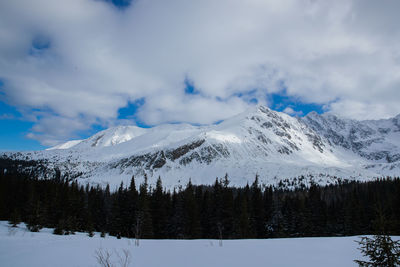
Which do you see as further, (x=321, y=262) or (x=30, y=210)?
(x=30, y=210)

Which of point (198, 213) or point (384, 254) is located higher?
point (384, 254)

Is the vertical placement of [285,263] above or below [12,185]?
below

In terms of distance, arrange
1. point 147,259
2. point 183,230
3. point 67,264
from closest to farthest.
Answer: point 67,264
point 147,259
point 183,230

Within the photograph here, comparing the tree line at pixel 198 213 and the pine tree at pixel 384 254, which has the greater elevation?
the pine tree at pixel 384 254

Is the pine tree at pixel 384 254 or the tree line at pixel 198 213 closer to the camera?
the pine tree at pixel 384 254

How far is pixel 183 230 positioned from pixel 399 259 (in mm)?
43487

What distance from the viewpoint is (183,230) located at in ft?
158

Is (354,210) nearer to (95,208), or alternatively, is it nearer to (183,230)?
(183,230)

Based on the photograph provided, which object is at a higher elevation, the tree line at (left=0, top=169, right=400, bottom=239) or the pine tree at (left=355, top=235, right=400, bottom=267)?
the pine tree at (left=355, top=235, right=400, bottom=267)

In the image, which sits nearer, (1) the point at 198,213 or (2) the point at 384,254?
(2) the point at 384,254

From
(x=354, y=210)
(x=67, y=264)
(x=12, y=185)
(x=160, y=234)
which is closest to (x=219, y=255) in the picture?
(x=67, y=264)

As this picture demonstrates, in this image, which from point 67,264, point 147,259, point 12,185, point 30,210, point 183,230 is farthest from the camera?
point 12,185

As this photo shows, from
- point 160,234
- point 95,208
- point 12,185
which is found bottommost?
point 160,234

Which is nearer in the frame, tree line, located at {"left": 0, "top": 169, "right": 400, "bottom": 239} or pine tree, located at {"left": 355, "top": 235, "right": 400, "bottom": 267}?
pine tree, located at {"left": 355, "top": 235, "right": 400, "bottom": 267}
